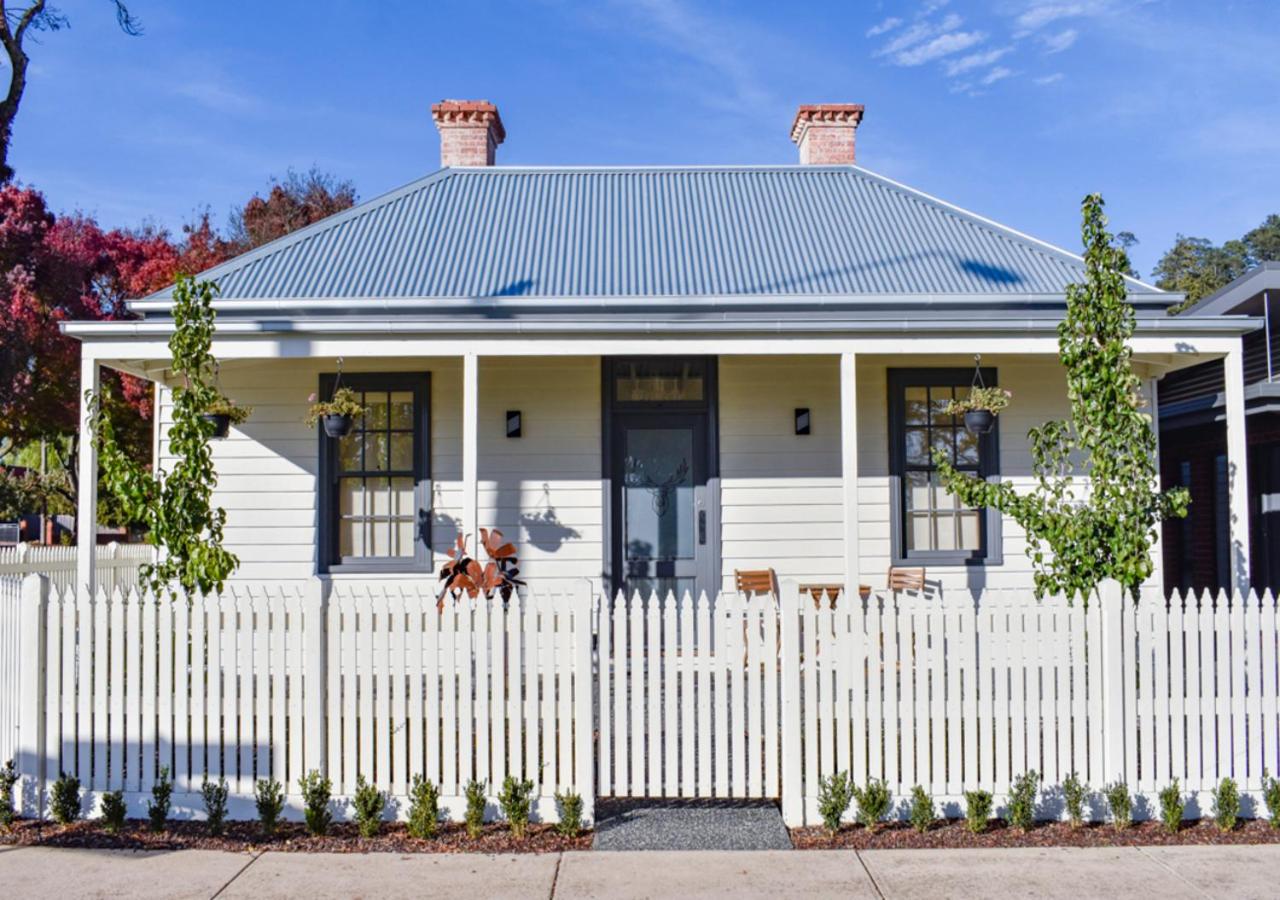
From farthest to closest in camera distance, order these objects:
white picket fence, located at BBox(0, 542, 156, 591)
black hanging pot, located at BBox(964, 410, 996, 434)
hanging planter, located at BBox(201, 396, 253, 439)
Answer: white picket fence, located at BBox(0, 542, 156, 591)
black hanging pot, located at BBox(964, 410, 996, 434)
hanging planter, located at BBox(201, 396, 253, 439)

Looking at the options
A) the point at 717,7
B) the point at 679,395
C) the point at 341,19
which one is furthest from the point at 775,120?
the point at 679,395

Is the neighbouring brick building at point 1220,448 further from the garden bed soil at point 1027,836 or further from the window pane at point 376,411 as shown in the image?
the window pane at point 376,411

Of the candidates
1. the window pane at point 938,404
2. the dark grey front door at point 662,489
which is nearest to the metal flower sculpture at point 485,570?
the dark grey front door at point 662,489

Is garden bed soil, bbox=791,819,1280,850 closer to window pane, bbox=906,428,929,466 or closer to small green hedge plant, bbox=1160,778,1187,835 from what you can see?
small green hedge plant, bbox=1160,778,1187,835

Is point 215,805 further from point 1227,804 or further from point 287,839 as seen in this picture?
point 1227,804

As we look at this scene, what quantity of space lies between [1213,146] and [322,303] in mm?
21028

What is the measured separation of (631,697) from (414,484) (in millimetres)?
5192

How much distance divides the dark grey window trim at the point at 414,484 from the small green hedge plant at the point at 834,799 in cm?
550

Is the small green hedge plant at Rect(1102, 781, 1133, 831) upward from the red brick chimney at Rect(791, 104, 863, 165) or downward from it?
downward

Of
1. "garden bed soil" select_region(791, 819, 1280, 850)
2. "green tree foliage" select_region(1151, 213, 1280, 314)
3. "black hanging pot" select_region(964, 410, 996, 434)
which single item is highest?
"green tree foliage" select_region(1151, 213, 1280, 314)

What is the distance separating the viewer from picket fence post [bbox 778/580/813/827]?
536 centimetres

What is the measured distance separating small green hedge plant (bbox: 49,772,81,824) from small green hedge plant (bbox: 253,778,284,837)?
969 millimetres

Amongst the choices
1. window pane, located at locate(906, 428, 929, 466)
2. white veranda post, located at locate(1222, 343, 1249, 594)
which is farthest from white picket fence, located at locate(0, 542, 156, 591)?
white veranda post, located at locate(1222, 343, 1249, 594)

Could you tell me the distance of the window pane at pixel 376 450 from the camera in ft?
33.2
